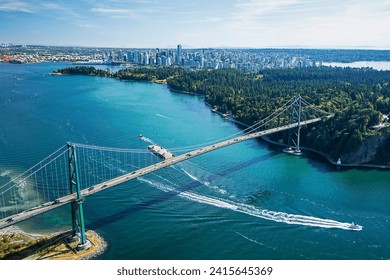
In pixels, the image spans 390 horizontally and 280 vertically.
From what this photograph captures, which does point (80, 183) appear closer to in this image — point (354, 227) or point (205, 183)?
point (205, 183)

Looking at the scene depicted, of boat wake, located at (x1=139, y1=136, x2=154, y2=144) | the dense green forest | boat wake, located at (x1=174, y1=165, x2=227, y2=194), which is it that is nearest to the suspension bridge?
boat wake, located at (x1=174, y1=165, x2=227, y2=194)

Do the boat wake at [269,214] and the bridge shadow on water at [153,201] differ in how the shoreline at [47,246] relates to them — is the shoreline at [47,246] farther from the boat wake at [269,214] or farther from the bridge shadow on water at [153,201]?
the boat wake at [269,214]

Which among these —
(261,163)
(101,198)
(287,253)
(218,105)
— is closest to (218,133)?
(261,163)

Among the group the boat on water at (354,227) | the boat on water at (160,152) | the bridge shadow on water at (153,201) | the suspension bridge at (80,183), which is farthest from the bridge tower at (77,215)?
the boat on water at (354,227)

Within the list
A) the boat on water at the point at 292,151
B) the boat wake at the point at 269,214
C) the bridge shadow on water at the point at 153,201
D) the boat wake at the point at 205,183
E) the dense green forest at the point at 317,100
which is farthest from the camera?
the boat on water at the point at 292,151

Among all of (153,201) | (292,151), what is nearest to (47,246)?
(153,201)

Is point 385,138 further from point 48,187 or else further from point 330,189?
point 48,187

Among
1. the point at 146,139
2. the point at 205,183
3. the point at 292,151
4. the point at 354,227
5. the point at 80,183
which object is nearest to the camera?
the point at 354,227
